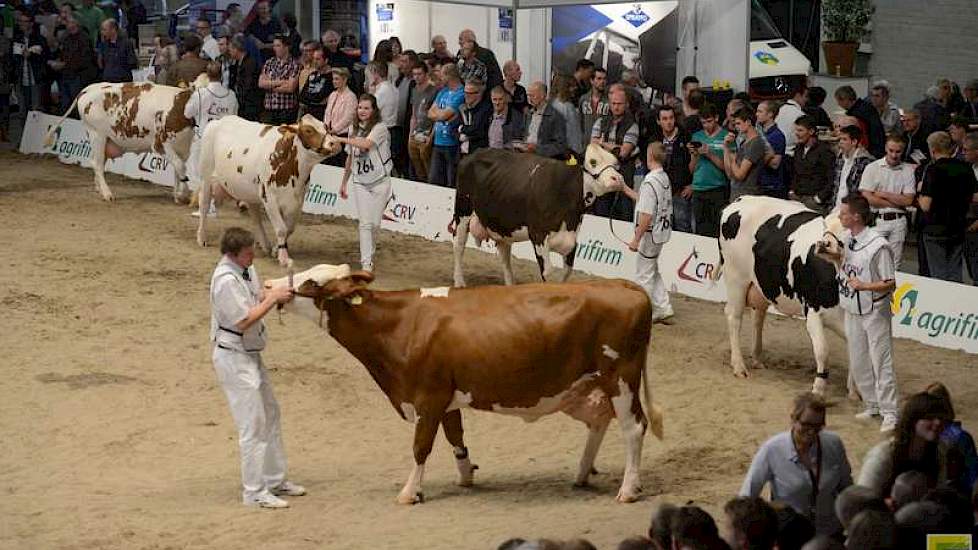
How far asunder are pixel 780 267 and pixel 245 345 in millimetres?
5087

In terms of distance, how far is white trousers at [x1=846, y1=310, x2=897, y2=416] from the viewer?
11961 millimetres

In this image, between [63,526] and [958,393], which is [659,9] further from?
[63,526]

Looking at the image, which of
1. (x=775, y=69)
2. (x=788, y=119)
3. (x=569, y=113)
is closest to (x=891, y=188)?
(x=788, y=119)

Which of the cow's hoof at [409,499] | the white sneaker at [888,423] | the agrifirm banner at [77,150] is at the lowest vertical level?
the cow's hoof at [409,499]

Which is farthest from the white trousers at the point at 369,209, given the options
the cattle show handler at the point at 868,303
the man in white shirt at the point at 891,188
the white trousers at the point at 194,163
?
the cattle show handler at the point at 868,303

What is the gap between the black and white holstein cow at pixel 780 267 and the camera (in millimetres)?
12695

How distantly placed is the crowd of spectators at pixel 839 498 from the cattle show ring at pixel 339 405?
1.55 metres

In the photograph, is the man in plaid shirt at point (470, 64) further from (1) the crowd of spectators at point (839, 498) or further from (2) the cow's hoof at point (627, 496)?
(1) the crowd of spectators at point (839, 498)

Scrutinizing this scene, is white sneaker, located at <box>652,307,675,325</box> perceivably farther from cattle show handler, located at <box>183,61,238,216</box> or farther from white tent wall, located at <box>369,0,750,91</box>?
cattle show handler, located at <box>183,61,238,216</box>

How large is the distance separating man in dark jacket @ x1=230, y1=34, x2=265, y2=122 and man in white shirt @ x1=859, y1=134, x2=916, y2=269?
10609mm

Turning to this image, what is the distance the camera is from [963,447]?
7.68m

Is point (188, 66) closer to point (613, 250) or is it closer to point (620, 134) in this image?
point (620, 134)

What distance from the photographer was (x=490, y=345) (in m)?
10.2

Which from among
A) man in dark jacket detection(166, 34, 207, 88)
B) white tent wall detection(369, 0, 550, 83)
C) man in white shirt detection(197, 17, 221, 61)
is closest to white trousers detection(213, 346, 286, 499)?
white tent wall detection(369, 0, 550, 83)
